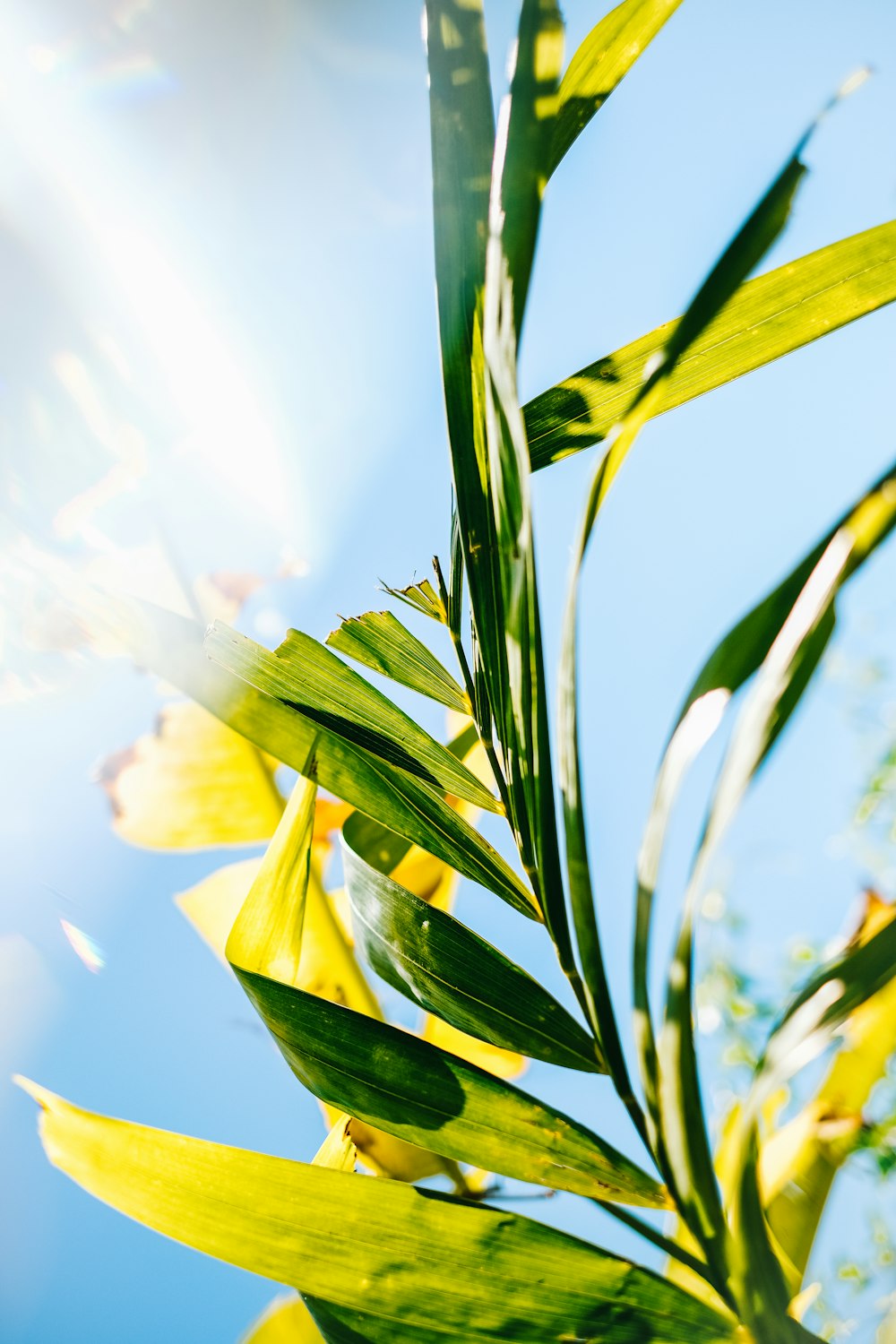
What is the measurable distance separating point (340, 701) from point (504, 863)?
0.13 metres

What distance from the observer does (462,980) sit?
36cm

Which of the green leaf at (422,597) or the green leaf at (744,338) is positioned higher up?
the green leaf at (744,338)

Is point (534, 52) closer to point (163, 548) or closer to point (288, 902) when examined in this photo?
point (288, 902)

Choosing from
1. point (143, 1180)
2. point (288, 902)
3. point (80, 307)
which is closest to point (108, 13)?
point (80, 307)

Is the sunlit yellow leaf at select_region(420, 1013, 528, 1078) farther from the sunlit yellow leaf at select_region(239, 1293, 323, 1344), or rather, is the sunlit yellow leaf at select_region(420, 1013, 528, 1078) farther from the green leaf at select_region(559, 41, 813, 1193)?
the green leaf at select_region(559, 41, 813, 1193)

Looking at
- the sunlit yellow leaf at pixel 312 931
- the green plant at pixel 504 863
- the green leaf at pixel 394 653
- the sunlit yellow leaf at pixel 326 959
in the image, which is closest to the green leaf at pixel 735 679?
the green plant at pixel 504 863

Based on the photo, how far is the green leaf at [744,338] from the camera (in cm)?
35

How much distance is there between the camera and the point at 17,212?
141 cm

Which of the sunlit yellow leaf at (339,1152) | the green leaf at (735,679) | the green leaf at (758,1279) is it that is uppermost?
the green leaf at (735,679)

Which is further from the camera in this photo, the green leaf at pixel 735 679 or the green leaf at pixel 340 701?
Result: the green leaf at pixel 340 701

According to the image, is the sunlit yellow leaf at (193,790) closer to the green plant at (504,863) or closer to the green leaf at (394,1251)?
the green plant at (504,863)

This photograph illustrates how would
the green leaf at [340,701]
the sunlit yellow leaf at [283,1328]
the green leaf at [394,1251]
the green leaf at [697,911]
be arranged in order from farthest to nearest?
the sunlit yellow leaf at [283,1328] → the green leaf at [340,701] → the green leaf at [394,1251] → the green leaf at [697,911]

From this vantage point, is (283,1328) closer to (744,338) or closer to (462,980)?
(462,980)

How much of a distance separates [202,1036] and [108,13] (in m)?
2.11
